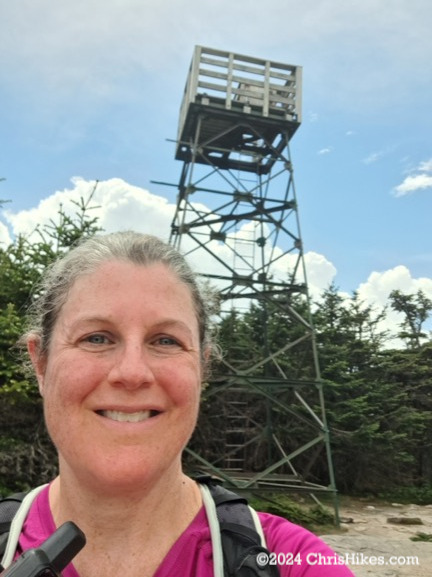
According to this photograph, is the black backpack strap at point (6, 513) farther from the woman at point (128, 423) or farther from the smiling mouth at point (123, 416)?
the smiling mouth at point (123, 416)

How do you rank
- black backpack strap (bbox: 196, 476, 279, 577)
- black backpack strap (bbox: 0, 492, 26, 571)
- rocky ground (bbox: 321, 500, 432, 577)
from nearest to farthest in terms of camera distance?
1. black backpack strap (bbox: 196, 476, 279, 577)
2. black backpack strap (bbox: 0, 492, 26, 571)
3. rocky ground (bbox: 321, 500, 432, 577)

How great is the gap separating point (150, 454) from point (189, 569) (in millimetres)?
333

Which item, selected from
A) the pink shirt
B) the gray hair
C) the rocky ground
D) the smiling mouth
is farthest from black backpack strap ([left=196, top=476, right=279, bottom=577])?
the rocky ground

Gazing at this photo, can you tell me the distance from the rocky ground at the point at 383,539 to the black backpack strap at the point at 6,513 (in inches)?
177

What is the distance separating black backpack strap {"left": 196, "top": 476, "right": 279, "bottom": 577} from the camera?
4.24 ft

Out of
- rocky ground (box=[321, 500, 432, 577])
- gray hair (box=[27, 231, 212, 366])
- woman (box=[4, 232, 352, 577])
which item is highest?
gray hair (box=[27, 231, 212, 366])

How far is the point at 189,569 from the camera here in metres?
1.37

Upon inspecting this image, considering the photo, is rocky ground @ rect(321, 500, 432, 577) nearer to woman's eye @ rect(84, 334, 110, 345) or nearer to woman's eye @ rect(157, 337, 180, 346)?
woman's eye @ rect(157, 337, 180, 346)

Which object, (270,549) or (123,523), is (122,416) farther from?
(270,549)

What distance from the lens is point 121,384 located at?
1.35 meters

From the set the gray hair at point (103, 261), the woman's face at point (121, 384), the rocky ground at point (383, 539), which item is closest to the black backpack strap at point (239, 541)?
the woman's face at point (121, 384)

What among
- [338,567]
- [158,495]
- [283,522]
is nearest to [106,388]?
[158,495]

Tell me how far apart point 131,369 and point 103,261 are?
1.26 ft

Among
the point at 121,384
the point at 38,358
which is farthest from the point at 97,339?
the point at 38,358
